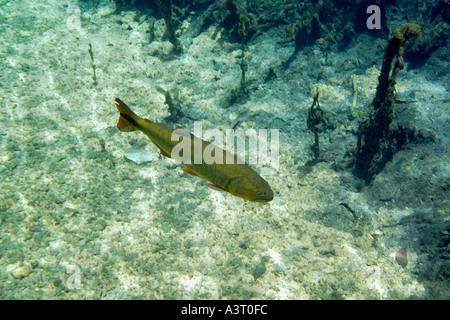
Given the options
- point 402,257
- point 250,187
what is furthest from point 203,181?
point 402,257

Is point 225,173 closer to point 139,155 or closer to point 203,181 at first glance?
point 203,181

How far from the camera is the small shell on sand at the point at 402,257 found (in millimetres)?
3449

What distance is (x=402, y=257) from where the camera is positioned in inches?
137

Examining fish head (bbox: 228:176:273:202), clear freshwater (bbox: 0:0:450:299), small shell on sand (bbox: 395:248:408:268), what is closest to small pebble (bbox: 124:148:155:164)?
clear freshwater (bbox: 0:0:450:299)

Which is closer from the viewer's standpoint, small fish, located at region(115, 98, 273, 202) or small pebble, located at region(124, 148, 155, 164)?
small fish, located at region(115, 98, 273, 202)

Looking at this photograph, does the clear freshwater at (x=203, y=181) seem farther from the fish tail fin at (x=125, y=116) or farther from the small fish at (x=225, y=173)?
the fish tail fin at (x=125, y=116)

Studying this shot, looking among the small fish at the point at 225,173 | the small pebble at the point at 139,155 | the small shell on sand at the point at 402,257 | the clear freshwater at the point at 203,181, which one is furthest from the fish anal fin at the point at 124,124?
the small shell on sand at the point at 402,257

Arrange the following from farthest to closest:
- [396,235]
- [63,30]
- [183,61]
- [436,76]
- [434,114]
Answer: [63,30], [183,61], [436,76], [434,114], [396,235]

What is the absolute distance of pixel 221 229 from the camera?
372 cm

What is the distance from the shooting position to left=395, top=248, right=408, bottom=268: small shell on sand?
345 cm

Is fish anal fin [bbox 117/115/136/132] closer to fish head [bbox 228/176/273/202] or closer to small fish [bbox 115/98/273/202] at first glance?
small fish [bbox 115/98/273/202]

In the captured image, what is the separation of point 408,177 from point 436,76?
349 cm
